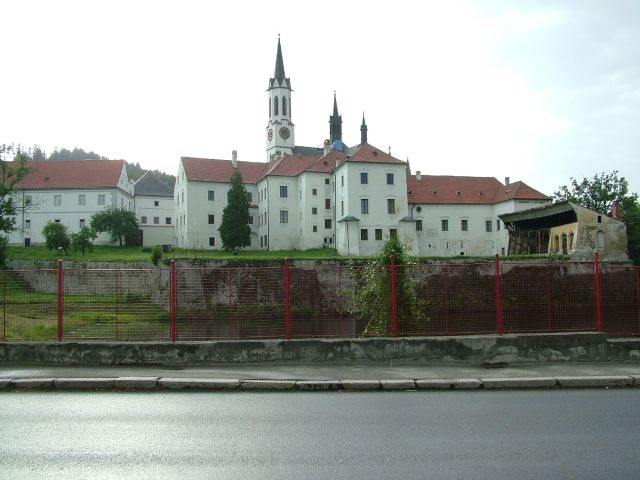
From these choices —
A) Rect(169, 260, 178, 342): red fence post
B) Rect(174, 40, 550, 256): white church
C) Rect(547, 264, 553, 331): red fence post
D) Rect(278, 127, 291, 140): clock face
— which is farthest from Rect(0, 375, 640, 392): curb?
Rect(278, 127, 291, 140): clock face

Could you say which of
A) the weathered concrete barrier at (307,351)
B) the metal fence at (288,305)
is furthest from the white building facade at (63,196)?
the weathered concrete barrier at (307,351)

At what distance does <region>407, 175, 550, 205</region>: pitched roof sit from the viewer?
74.4m

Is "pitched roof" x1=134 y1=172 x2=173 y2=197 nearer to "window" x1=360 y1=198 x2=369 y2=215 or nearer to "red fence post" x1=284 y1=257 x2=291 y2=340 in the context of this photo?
"window" x1=360 y1=198 x2=369 y2=215

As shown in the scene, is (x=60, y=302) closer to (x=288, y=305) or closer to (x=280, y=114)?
(x=288, y=305)

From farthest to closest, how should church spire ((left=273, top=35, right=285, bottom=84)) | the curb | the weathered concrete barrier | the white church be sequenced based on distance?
church spire ((left=273, top=35, right=285, bottom=84))
the white church
the weathered concrete barrier
the curb

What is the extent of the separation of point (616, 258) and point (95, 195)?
65.8m

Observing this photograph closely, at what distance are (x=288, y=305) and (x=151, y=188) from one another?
89.8m

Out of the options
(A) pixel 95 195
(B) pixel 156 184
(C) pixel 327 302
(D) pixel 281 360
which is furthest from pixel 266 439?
(B) pixel 156 184

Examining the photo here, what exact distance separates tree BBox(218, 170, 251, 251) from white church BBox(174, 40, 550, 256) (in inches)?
112

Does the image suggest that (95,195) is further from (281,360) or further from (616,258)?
(281,360)

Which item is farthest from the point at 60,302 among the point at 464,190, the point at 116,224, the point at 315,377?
the point at 464,190

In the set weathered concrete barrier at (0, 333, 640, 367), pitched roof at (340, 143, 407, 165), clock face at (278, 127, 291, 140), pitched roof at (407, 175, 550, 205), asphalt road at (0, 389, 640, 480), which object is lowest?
asphalt road at (0, 389, 640, 480)

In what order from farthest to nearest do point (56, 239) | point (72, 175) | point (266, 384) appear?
1. point (72, 175)
2. point (56, 239)
3. point (266, 384)

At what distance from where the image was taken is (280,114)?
10031 cm
